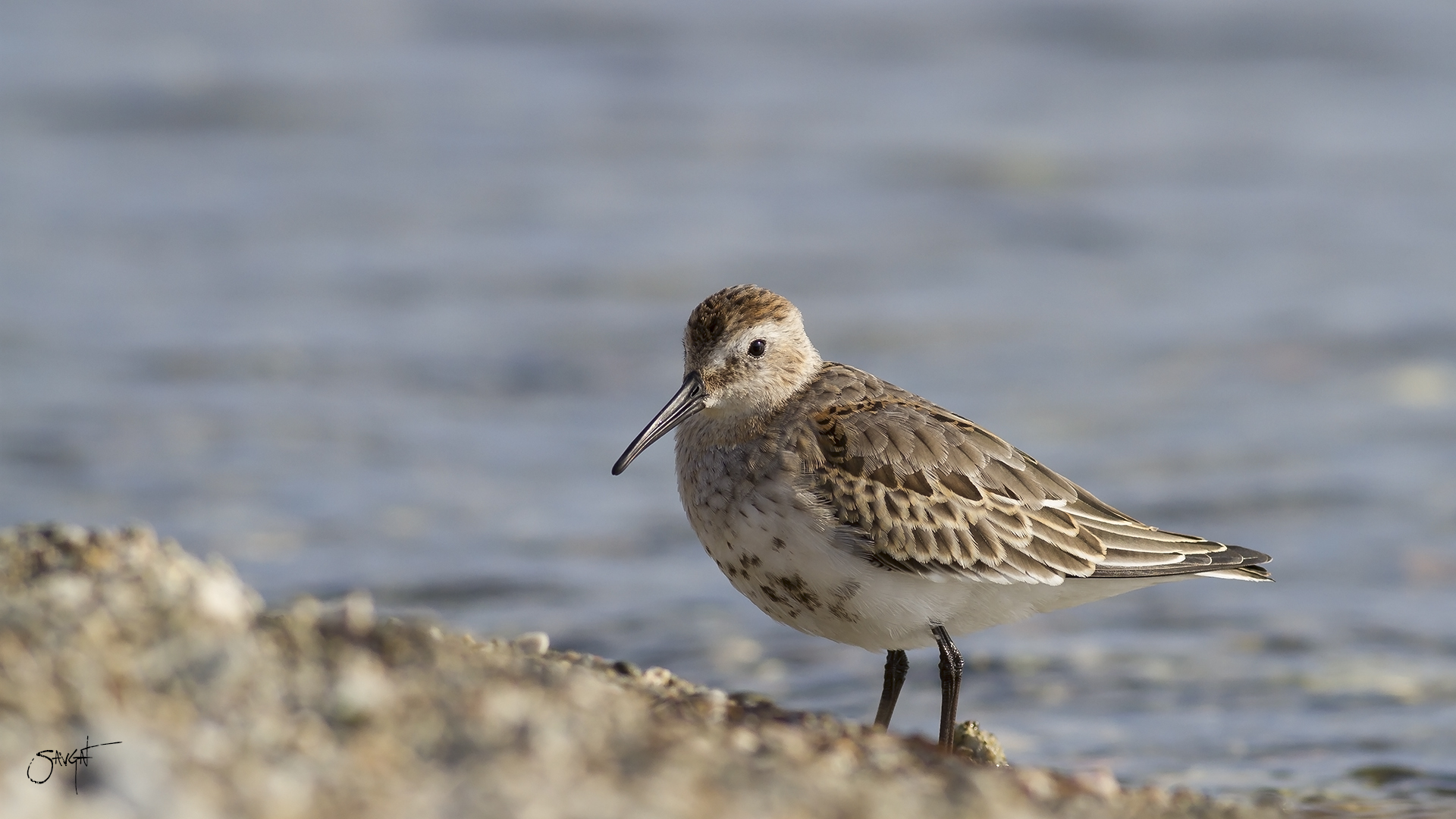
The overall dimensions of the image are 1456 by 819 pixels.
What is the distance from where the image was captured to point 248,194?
13.9 meters

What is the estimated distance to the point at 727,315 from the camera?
6.14 m

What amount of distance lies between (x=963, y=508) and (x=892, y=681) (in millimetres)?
702

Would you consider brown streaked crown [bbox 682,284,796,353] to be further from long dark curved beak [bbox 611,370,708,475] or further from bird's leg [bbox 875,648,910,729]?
bird's leg [bbox 875,648,910,729]

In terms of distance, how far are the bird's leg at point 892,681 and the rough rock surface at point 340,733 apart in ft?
3.80

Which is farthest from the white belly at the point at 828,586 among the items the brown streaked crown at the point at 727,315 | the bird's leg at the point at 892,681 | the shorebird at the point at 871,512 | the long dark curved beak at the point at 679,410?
the brown streaked crown at the point at 727,315

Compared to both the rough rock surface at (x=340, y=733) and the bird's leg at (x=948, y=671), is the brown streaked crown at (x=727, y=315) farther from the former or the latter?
the rough rock surface at (x=340, y=733)

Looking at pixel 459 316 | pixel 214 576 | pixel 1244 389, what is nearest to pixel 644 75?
pixel 459 316

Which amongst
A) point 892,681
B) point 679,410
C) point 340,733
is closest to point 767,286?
point 679,410

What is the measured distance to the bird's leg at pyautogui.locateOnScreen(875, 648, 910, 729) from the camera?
5.87m

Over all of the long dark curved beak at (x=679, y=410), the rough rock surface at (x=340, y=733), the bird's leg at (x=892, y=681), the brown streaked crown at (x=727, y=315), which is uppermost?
the brown streaked crown at (x=727, y=315)

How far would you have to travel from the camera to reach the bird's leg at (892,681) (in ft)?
19.2

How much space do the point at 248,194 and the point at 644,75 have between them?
451 cm

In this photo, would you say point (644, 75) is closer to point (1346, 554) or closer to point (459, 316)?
point (459, 316)

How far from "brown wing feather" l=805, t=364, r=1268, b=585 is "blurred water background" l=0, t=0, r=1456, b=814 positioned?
115 centimetres
